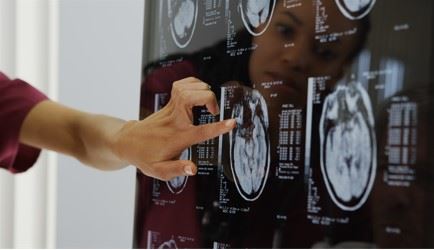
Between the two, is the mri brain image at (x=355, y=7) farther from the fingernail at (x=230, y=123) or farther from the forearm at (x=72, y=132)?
the forearm at (x=72, y=132)

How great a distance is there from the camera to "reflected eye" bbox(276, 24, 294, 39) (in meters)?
0.96

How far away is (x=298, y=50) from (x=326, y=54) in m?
0.06

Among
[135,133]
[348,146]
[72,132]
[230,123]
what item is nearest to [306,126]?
[348,146]

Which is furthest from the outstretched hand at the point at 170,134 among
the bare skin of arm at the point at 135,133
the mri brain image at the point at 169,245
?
the mri brain image at the point at 169,245

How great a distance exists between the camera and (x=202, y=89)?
114 centimetres


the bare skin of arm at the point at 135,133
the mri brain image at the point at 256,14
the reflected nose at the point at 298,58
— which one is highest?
the mri brain image at the point at 256,14

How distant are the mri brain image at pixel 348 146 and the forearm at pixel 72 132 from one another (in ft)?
1.69

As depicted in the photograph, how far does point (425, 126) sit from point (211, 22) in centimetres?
51

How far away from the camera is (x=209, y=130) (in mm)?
1108

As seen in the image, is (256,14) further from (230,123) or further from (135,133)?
(135,133)

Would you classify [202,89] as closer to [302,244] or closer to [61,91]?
[302,244]

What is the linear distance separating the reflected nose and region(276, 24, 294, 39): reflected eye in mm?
21

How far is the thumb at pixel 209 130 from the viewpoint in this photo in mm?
1076

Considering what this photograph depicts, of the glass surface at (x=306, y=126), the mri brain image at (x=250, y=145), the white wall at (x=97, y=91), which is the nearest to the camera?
the glass surface at (x=306, y=126)
